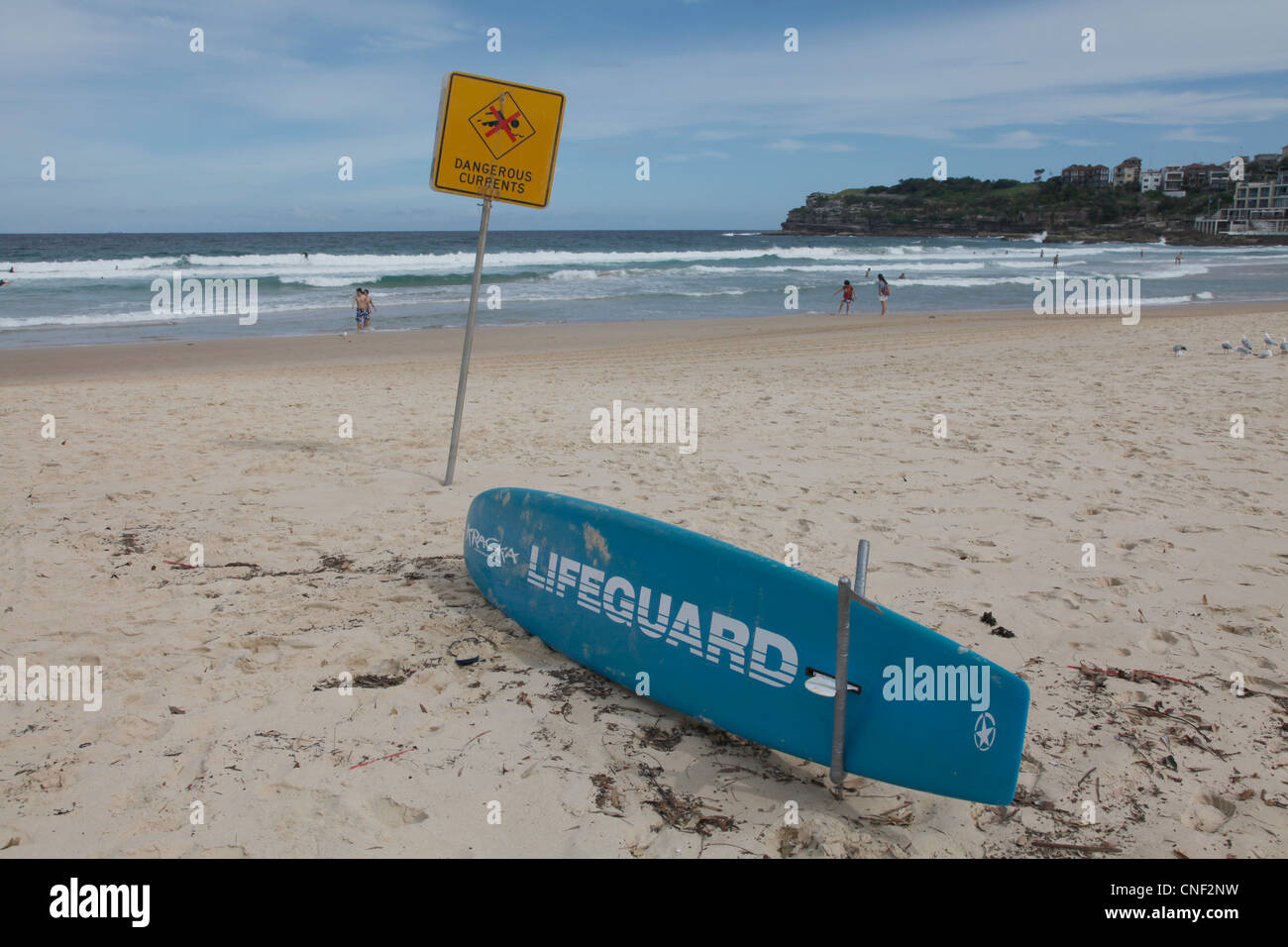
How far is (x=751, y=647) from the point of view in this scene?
3.01m

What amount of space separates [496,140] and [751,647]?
12.4ft

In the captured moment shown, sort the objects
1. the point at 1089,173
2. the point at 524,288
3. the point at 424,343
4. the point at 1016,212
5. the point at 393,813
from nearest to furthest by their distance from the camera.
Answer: the point at 393,813 < the point at 424,343 < the point at 524,288 < the point at 1016,212 < the point at 1089,173

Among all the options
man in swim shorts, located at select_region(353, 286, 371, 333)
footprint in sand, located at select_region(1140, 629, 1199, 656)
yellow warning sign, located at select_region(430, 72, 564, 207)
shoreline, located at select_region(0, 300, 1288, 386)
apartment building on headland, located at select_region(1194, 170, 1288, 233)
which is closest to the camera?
footprint in sand, located at select_region(1140, 629, 1199, 656)

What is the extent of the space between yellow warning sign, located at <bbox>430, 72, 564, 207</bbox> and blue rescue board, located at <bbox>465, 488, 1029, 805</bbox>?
7.70 ft

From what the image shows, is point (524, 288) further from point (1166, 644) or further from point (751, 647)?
point (751, 647)

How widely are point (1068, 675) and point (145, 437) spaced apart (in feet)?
24.5

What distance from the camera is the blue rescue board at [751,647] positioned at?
2.59 meters

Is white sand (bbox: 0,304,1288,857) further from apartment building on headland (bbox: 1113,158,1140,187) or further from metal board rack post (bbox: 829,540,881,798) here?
apartment building on headland (bbox: 1113,158,1140,187)

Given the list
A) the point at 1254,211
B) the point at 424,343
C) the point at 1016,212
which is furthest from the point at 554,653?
the point at 1254,211

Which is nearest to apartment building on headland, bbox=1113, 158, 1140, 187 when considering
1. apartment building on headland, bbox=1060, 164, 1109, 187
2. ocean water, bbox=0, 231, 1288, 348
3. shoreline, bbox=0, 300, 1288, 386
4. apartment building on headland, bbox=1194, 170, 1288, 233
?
apartment building on headland, bbox=1060, 164, 1109, 187

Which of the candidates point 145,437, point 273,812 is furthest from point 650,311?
point 273,812

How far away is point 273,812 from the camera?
262 centimetres

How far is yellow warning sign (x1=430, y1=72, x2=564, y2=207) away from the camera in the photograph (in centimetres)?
511
